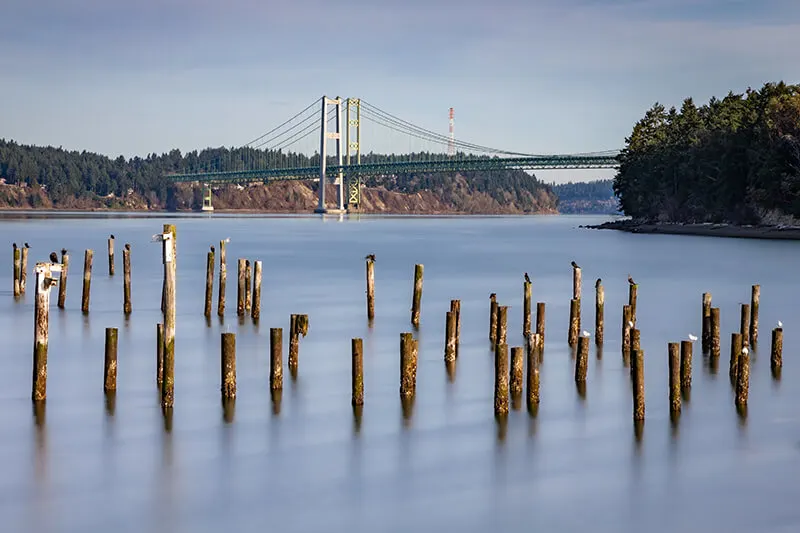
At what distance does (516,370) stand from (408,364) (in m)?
1.62

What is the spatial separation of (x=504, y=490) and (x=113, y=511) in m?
4.48

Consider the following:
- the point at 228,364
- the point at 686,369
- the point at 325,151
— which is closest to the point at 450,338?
the point at 686,369

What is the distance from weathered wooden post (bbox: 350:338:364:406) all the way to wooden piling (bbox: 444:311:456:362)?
3828mm

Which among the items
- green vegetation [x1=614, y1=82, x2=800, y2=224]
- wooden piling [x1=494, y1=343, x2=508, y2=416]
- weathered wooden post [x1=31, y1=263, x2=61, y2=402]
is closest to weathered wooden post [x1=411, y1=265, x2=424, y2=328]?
wooden piling [x1=494, y1=343, x2=508, y2=416]

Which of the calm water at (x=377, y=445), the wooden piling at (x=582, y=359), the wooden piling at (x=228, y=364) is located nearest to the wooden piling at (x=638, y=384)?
the calm water at (x=377, y=445)

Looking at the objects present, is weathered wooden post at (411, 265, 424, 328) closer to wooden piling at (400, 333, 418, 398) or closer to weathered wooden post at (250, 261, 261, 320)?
weathered wooden post at (250, 261, 261, 320)

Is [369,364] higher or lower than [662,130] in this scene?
lower

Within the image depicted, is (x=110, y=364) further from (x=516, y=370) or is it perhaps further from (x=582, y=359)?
(x=582, y=359)

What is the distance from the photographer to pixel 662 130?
4587 inches

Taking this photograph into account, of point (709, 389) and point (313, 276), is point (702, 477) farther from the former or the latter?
point (313, 276)

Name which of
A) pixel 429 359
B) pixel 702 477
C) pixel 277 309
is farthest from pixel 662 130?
pixel 702 477

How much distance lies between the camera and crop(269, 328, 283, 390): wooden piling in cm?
1745

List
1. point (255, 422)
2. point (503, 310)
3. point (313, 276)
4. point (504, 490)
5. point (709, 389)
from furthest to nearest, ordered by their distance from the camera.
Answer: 1. point (313, 276)
2. point (503, 310)
3. point (709, 389)
4. point (255, 422)
5. point (504, 490)

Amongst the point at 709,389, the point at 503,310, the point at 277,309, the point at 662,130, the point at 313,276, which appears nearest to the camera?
the point at 709,389
